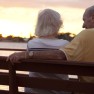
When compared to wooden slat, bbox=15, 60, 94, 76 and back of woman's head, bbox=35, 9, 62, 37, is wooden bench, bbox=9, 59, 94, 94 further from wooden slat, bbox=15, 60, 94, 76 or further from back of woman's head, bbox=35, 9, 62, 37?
back of woman's head, bbox=35, 9, 62, 37

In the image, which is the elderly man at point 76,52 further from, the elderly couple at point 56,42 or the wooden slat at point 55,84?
the wooden slat at point 55,84

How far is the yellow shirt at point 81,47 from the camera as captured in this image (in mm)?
4000

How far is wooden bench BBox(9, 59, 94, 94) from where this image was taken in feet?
12.4

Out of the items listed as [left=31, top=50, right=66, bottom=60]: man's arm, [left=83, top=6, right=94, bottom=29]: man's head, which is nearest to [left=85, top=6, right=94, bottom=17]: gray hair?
[left=83, top=6, right=94, bottom=29]: man's head

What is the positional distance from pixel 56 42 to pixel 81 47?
45cm

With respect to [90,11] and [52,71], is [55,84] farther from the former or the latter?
A: [90,11]

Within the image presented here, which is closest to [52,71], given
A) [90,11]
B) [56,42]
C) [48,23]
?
[56,42]

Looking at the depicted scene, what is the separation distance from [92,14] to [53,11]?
1.40 feet

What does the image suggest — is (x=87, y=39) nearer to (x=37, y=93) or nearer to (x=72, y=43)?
(x=72, y=43)

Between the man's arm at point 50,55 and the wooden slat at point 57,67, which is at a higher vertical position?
the man's arm at point 50,55

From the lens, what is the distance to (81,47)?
4004 millimetres

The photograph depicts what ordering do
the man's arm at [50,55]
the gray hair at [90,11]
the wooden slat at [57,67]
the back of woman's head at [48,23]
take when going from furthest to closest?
the back of woman's head at [48,23] → the gray hair at [90,11] → the man's arm at [50,55] → the wooden slat at [57,67]

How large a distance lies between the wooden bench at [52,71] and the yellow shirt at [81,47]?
0.19 m

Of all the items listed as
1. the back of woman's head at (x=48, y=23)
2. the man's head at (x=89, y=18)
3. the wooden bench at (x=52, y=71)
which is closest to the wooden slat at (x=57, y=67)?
the wooden bench at (x=52, y=71)
